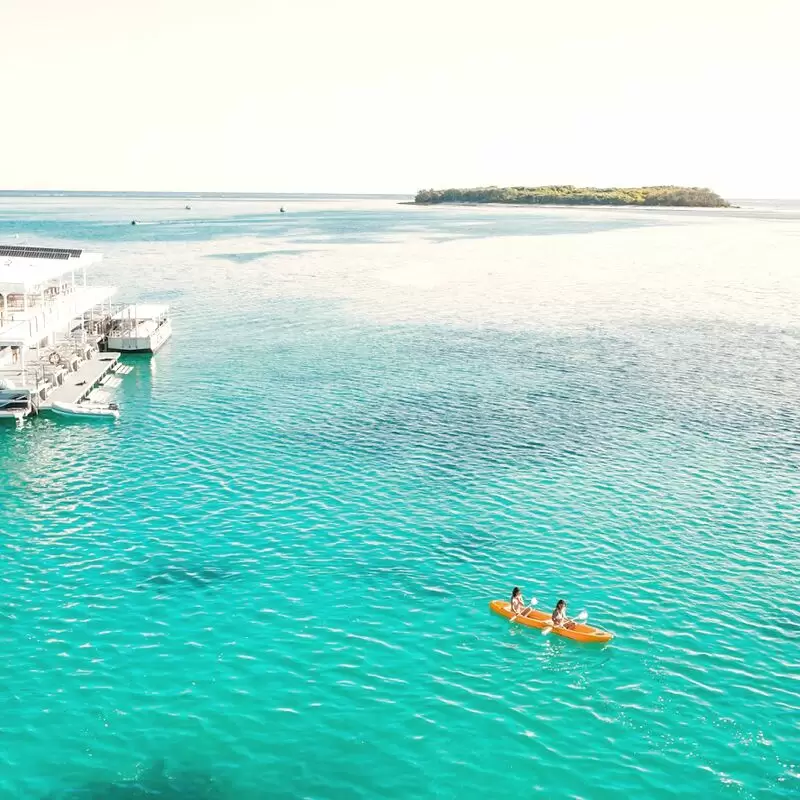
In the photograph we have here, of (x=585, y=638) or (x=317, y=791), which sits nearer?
(x=317, y=791)

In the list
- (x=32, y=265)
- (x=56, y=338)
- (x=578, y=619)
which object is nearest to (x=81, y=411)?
(x=32, y=265)

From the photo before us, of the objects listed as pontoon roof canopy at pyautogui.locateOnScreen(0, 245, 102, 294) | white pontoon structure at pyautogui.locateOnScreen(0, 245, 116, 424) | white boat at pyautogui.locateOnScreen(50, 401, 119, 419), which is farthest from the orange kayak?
pontoon roof canopy at pyautogui.locateOnScreen(0, 245, 102, 294)

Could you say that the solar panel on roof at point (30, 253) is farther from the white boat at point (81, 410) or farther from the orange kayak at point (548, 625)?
the orange kayak at point (548, 625)

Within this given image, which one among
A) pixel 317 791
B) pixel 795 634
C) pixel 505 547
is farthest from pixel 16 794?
pixel 795 634

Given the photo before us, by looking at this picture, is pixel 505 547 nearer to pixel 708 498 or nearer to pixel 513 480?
pixel 513 480

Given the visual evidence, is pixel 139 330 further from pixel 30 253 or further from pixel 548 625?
pixel 548 625
